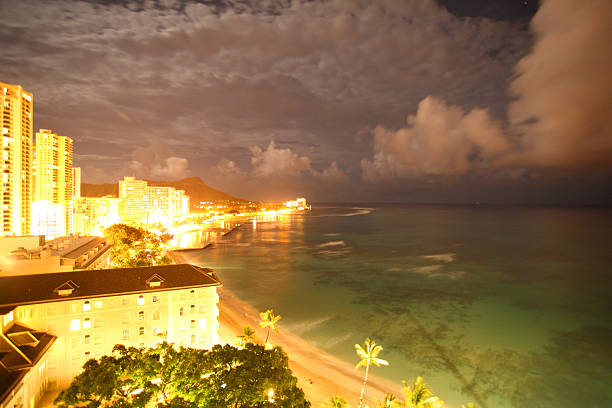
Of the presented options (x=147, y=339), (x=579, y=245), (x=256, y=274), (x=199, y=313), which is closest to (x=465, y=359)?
(x=199, y=313)

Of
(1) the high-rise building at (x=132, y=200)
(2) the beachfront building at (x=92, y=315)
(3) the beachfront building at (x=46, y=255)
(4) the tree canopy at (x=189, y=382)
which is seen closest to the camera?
(4) the tree canopy at (x=189, y=382)

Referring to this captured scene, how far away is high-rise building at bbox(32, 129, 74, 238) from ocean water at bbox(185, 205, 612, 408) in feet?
141

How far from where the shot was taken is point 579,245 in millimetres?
111875

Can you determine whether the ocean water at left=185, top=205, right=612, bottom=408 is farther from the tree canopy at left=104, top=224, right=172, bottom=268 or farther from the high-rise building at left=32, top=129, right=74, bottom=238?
the high-rise building at left=32, top=129, right=74, bottom=238

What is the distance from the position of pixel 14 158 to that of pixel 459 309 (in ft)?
334

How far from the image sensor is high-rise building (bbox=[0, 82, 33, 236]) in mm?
76125

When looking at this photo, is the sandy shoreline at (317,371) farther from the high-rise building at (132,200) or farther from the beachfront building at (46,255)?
the high-rise building at (132,200)

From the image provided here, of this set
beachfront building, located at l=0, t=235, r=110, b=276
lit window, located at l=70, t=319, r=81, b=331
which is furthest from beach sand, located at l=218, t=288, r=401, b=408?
beachfront building, located at l=0, t=235, r=110, b=276

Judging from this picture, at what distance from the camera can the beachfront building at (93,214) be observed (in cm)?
11583

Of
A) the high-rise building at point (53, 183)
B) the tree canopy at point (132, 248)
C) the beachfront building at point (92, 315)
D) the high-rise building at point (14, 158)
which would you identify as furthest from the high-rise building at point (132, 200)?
the beachfront building at point (92, 315)

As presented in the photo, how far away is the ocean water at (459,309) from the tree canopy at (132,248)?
563 inches

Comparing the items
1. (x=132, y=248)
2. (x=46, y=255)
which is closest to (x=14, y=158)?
(x=132, y=248)

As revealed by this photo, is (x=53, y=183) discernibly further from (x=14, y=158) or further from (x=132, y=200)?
(x=132, y=200)

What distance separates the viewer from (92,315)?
25.3 m
